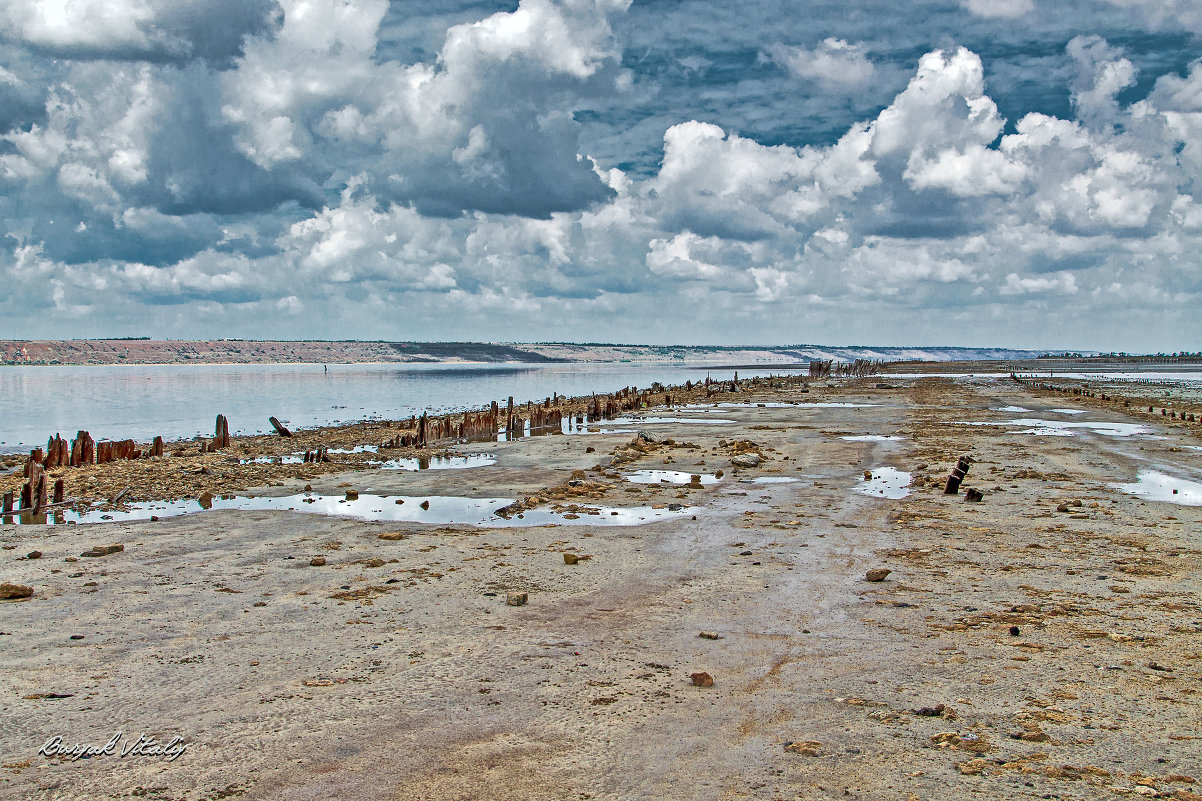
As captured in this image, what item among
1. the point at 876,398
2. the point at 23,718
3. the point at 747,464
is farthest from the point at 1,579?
the point at 876,398

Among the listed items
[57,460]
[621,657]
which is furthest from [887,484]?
[57,460]

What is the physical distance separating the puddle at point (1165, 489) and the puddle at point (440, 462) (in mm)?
16319

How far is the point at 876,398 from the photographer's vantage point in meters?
58.4

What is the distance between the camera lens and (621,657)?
7586 mm

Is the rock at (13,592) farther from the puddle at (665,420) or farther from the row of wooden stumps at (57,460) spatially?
the puddle at (665,420)

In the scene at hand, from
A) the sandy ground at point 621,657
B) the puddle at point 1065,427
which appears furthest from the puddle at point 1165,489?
the puddle at point 1065,427

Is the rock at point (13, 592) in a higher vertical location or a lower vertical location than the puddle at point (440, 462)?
higher

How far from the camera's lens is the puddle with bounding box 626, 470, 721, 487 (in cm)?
1980

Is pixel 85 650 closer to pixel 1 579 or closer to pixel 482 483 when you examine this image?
pixel 1 579

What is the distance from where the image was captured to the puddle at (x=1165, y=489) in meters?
16.0

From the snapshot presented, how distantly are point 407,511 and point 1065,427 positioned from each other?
92.7 ft

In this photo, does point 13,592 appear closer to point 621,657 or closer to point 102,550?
point 102,550

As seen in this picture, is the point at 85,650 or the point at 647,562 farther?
the point at 647,562

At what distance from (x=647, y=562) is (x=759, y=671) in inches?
175
